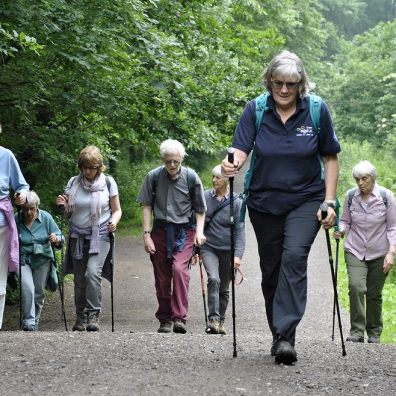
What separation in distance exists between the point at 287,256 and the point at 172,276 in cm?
371

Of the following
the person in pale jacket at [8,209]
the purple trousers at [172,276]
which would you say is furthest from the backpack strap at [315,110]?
the purple trousers at [172,276]

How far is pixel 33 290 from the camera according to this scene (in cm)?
1011

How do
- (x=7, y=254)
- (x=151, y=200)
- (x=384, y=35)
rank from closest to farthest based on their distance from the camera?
(x=7, y=254)
(x=151, y=200)
(x=384, y=35)

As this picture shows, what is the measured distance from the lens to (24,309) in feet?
32.8

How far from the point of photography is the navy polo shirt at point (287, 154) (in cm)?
639

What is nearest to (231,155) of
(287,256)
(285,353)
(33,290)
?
(287,256)

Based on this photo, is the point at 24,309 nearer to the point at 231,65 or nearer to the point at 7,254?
the point at 7,254

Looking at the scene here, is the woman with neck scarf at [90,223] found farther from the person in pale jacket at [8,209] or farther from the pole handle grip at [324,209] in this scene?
the pole handle grip at [324,209]

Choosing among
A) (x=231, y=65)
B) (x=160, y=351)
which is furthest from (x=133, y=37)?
(x=160, y=351)

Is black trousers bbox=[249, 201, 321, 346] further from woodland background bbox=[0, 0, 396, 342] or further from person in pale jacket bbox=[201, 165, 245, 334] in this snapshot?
person in pale jacket bbox=[201, 165, 245, 334]

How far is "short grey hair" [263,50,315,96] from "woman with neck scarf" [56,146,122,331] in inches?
145

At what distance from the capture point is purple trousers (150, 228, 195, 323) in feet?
32.1

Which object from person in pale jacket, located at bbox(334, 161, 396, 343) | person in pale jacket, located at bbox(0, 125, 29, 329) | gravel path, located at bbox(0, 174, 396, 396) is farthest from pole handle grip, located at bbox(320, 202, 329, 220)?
person in pale jacket, located at bbox(334, 161, 396, 343)

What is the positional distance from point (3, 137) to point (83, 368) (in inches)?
285
